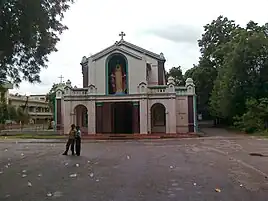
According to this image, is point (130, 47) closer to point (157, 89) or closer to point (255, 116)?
point (157, 89)

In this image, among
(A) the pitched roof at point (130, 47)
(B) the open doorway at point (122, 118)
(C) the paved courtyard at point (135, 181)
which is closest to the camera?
(C) the paved courtyard at point (135, 181)

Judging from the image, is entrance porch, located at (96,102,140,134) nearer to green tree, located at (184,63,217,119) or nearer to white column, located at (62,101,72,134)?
white column, located at (62,101,72,134)

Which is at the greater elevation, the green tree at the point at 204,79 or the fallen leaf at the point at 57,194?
the green tree at the point at 204,79

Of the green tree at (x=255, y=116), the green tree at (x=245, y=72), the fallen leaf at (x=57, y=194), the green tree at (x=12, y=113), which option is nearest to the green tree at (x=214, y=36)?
the green tree at (x=245, y=72)

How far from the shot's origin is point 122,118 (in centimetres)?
4219

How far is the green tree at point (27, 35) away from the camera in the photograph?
10664 mm

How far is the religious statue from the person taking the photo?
39.2 metres

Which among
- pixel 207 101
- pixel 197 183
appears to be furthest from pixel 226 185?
pixel 207 101

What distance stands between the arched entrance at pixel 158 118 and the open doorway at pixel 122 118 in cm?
258

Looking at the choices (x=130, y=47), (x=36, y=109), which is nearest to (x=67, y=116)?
(x=130, y=47)

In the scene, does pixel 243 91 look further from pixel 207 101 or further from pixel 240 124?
pixel 207 101

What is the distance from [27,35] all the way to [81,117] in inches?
1287

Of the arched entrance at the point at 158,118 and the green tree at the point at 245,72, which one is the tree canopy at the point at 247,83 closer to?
the green tree at the point at 245,72

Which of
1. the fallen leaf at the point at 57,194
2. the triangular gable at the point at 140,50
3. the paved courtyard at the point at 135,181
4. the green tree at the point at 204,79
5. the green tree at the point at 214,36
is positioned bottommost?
the paved courtyard at the point at 135,181
